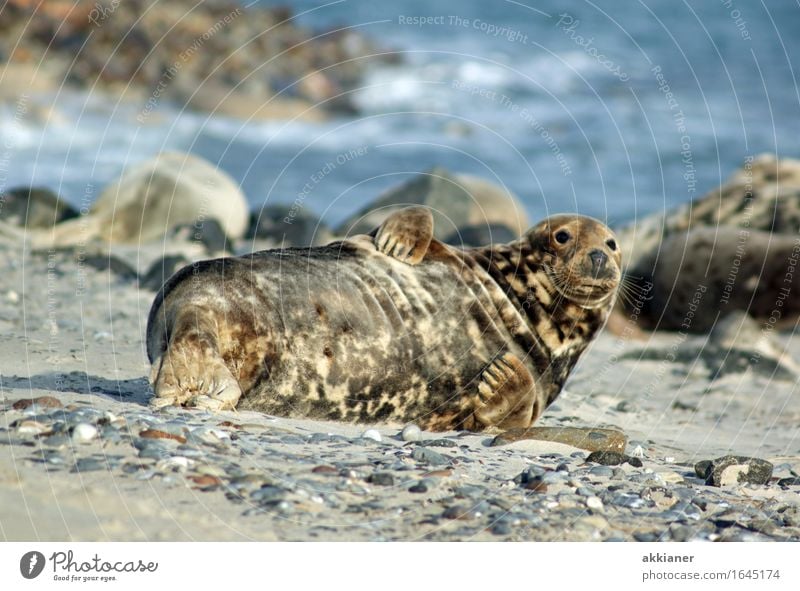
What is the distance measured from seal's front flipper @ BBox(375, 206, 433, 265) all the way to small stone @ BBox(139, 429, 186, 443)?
6.69 feet

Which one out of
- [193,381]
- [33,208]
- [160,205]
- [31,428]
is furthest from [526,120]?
[31,428]

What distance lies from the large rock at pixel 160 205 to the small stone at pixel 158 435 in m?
7.94

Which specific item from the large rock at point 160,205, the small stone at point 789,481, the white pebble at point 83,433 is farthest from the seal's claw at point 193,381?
the large rock at point 160,205

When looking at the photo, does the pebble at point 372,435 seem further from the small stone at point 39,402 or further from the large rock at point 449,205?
the large rock at point 449,205

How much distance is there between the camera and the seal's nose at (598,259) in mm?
7113

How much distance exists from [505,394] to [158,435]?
2.28 metres

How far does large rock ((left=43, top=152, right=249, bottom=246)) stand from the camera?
13789 millimetres

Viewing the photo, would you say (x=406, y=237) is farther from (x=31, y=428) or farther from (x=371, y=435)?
(x=31, y=428)

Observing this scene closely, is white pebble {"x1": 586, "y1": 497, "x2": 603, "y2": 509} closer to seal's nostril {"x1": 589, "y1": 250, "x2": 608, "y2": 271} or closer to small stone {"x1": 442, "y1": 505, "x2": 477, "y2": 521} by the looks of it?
small stone {"x1": 442, "y1": 505, "x2": 477, "y2": 521}

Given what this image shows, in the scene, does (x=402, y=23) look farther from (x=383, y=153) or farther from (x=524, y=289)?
(x=524, y=289)

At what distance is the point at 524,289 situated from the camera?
7391 millimetres

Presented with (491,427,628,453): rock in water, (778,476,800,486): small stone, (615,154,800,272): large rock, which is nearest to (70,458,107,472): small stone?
(491,427,628,453): rock in water
